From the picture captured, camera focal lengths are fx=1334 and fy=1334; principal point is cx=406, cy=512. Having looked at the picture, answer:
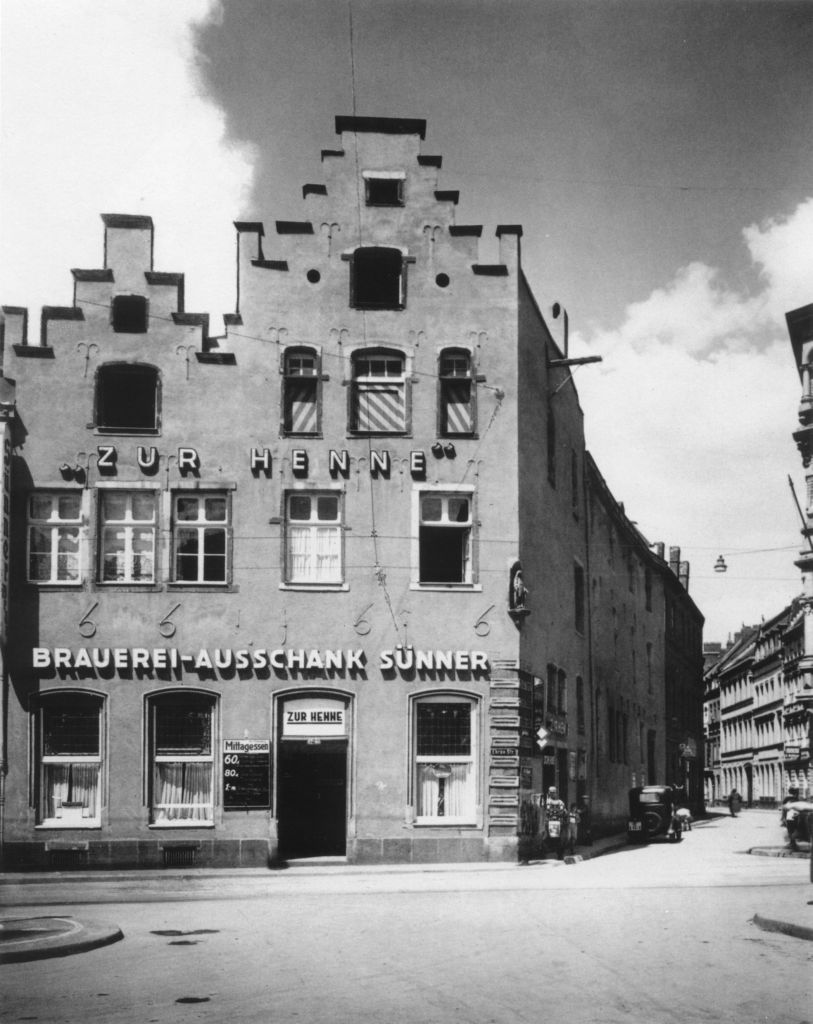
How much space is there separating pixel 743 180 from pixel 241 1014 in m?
11.5

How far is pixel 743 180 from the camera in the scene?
656 inches

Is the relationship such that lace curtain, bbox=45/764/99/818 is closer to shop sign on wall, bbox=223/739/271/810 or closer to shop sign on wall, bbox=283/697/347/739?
shop sign on wall, bbox=223/739/271/810

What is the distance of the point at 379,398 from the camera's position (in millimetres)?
29672

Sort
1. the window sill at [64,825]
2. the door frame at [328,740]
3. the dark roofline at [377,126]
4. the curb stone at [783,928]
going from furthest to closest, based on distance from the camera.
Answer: the dark roofline at [377,126] → the door frame at [328,740] → the window sill at [64,825] → the curb stone at [783,928]

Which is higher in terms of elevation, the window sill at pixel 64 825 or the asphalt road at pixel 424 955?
the window sill at pixel 64 825

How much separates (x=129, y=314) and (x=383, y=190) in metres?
6.39

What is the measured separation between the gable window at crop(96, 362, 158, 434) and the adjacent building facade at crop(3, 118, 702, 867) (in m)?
0.05

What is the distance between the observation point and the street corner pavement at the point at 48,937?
1403 centimetres

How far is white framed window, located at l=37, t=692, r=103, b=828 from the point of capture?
27875 mm

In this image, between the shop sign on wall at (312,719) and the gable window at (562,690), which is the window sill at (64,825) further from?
the gable window at (562,690)

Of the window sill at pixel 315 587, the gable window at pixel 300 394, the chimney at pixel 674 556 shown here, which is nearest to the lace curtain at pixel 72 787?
the window sill at pixel 315 587

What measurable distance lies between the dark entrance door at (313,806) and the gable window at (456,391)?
778 centimetres

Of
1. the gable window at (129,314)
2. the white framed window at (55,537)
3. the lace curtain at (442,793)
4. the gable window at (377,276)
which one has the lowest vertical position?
the lace curtain at (442,793)

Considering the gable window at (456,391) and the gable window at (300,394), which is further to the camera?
the gable window at (456,391)
